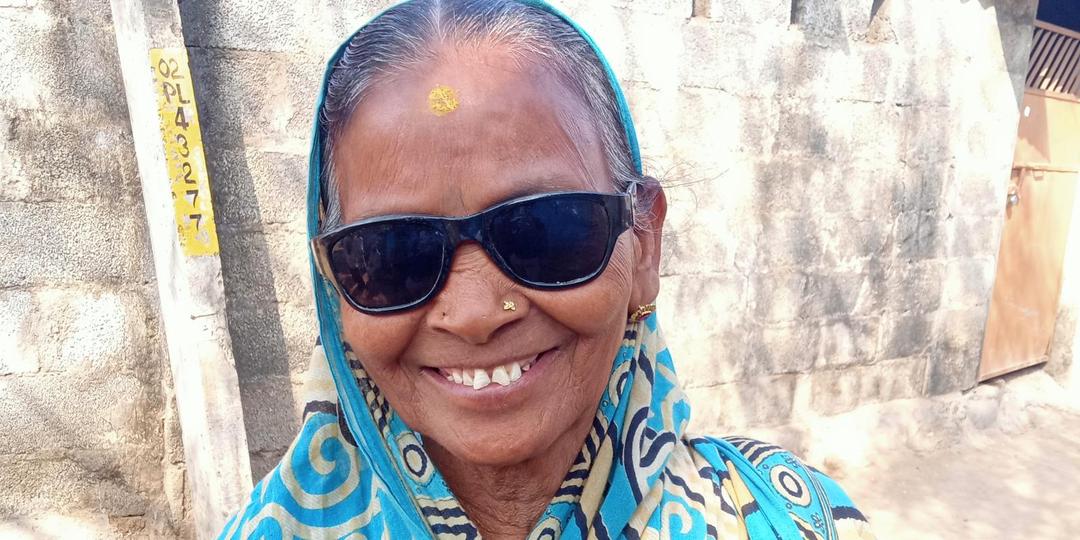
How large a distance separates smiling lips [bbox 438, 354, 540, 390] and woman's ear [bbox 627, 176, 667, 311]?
25 cm

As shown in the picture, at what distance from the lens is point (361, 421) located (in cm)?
107

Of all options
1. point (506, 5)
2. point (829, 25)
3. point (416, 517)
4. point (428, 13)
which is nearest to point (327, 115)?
point (428, 13)

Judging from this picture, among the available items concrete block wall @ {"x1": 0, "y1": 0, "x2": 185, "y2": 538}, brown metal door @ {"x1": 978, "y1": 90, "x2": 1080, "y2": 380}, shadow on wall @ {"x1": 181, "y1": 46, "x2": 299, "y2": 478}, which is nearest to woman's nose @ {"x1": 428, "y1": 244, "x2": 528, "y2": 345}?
shadow on wall @ {"x1": 181, "y1": 46, "x2": 299, "y2": 478}

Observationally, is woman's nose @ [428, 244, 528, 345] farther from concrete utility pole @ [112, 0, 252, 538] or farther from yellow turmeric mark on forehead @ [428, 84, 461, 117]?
concrete utility pole @ [112, 0, 252, 538]

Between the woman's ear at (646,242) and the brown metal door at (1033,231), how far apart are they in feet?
16.3

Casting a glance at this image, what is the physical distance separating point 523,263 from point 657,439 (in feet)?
1.33

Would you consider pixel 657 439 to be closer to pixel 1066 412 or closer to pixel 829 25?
pixel 829 25

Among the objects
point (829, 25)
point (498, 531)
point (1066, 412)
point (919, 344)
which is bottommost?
point (1066, 412)

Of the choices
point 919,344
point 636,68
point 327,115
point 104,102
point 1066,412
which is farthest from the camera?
point 1066,412

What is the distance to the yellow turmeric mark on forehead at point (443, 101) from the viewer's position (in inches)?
34.5

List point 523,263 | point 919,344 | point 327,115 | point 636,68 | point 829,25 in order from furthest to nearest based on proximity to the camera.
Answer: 1. point 919,344
2. point 829,25
3. point 636,68
4. point 327,115
5. point 523,263

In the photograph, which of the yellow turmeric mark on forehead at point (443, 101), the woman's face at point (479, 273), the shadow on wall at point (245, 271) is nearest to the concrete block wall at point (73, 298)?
the shadow on wall at point (245, 271)

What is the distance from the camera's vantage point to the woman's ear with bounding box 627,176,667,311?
1.10 metres

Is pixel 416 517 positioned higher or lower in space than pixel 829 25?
lower
